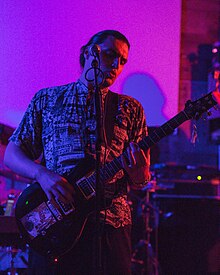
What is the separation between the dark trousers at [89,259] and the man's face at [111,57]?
86cm

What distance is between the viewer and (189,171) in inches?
203

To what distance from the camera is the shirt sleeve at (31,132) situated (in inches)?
98.2

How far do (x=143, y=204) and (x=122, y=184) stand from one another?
3125mm

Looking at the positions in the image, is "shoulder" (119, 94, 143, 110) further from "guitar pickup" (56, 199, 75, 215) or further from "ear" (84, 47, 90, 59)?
"guitar pickup" (56, 199, 75, 215)

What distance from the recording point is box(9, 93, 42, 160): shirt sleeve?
2.49 metres

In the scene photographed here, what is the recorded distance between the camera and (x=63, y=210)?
2264 mm

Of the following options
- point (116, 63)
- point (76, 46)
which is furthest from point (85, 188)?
point (76, 46)

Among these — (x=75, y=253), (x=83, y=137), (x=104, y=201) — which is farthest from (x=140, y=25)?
(x=75, y=253)

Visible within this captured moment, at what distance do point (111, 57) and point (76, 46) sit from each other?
0.94 meters

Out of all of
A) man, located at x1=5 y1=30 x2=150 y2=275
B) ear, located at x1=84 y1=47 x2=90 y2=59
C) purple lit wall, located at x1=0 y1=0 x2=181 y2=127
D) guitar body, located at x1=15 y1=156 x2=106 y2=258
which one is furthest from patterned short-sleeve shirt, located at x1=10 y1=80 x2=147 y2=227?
purple lit wall, located at x1=0 y1=0 x2=181 y2=127

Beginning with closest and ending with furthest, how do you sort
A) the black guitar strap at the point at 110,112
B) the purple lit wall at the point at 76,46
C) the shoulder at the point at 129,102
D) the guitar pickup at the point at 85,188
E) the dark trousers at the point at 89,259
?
the dark trousers at the point at 89,259 < the guitar pickup at the point at 85,188 < the black guitar strap at the point at 110,112 < the shoulder at the point at 129,102 < the purple lit wall at the point at 76,46

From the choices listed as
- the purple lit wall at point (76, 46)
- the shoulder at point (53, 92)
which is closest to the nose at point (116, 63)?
the shoulder at point (53, 92)

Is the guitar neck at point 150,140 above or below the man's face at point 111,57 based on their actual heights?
below

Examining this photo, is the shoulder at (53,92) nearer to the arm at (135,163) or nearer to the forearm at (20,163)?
the forearm at (20,163)
